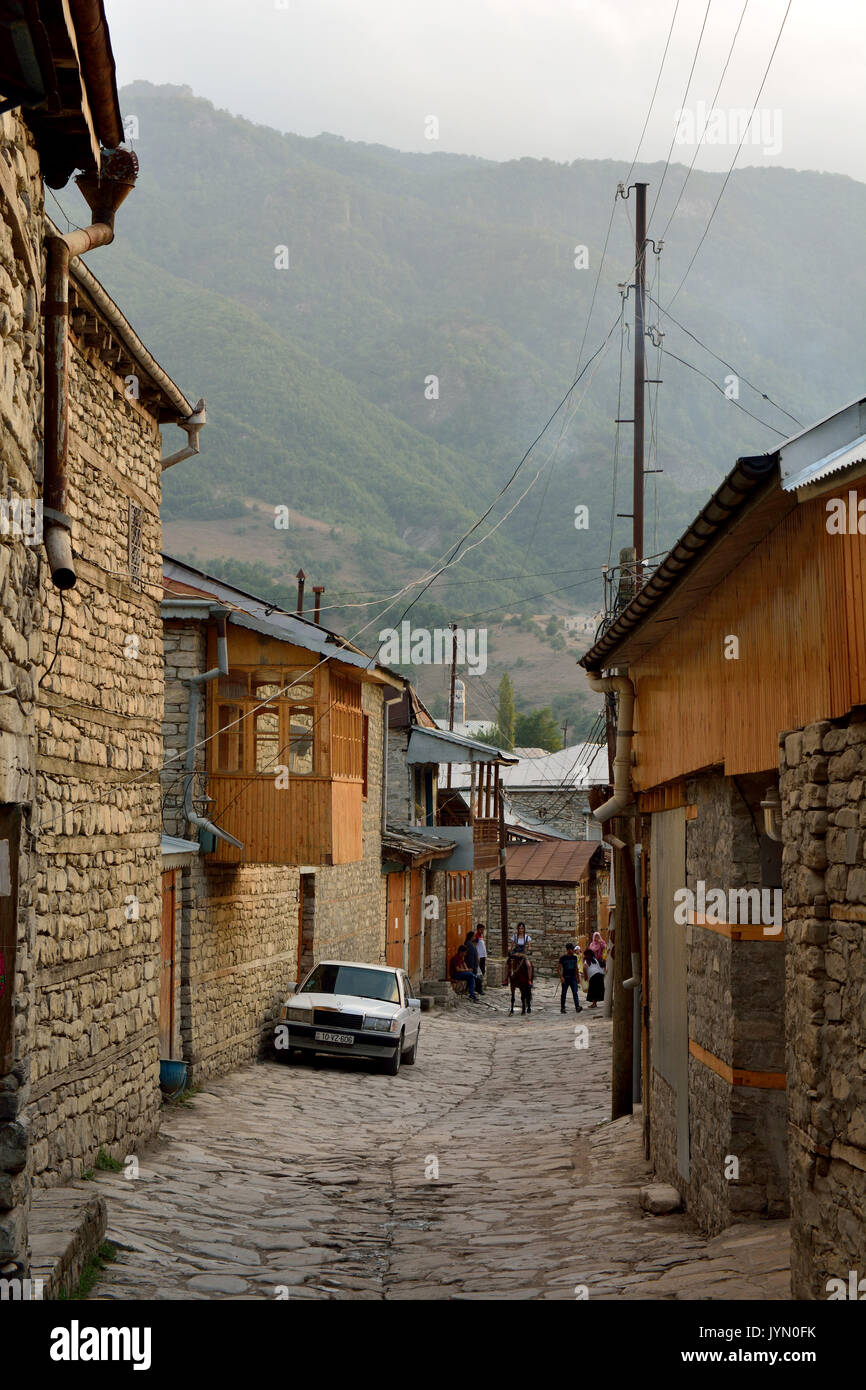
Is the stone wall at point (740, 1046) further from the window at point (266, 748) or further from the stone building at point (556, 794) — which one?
the stone building at point (556, 794)

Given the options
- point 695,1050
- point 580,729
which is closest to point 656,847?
point 695,1050

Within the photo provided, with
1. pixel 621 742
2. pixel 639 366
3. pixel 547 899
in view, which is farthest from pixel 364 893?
pixel 547 899

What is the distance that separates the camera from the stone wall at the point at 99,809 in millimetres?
8312

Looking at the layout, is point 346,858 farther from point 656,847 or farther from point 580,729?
point 580,729

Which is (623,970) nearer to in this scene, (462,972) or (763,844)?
(763,844)

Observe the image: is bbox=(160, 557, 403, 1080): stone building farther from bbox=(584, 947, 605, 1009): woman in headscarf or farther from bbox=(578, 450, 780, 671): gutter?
bbox=(584, 947, 605, 1009): woman in headscarf

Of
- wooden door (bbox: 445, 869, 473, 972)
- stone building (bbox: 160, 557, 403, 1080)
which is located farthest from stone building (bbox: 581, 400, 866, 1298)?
wooden door (bbox: 445, 869, 473, 972)

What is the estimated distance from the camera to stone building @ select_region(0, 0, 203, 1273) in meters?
5.08

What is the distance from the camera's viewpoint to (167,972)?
13.4 meters

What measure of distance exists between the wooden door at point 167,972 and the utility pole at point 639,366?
8.34 metres

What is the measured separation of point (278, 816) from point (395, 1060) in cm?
366

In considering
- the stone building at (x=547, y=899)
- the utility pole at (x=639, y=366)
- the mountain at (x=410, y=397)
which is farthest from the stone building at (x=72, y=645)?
the mountain at (x=410, y=397)

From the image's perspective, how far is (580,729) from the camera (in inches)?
3716
